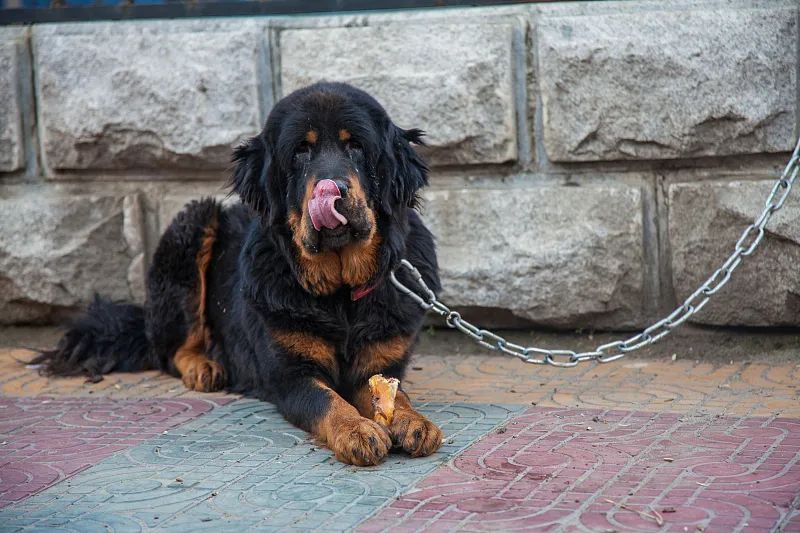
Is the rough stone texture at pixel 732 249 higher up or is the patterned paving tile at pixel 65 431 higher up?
the rough stone texture at pixel 732 249

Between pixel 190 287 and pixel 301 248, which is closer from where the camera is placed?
pixel 301 248

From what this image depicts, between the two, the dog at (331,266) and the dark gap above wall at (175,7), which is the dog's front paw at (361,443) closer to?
the dog at (331,266)

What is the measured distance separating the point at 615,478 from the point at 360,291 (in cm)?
149

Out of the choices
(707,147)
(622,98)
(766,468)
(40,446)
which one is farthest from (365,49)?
(766,468)

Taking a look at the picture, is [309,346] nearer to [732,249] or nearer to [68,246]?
[732,249]

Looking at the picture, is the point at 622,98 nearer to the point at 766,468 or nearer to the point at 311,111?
the point at 311,111

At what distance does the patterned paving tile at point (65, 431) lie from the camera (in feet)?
13.2

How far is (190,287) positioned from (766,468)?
3193 millimetres

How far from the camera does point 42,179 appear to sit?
6.53 metres

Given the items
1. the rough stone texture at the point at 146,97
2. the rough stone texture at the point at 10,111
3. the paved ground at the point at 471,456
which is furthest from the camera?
the rough stone texture at the point at 10,111

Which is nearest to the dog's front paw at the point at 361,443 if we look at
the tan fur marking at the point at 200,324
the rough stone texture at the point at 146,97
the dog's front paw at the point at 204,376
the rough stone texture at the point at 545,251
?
the dog's front paw at the point at 204,376

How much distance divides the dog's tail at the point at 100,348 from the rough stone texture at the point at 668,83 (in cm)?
253

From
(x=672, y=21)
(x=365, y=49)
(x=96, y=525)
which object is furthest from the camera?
(x=365, y=49)

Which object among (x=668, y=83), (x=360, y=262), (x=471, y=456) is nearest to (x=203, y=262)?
(x=360, y=262)
